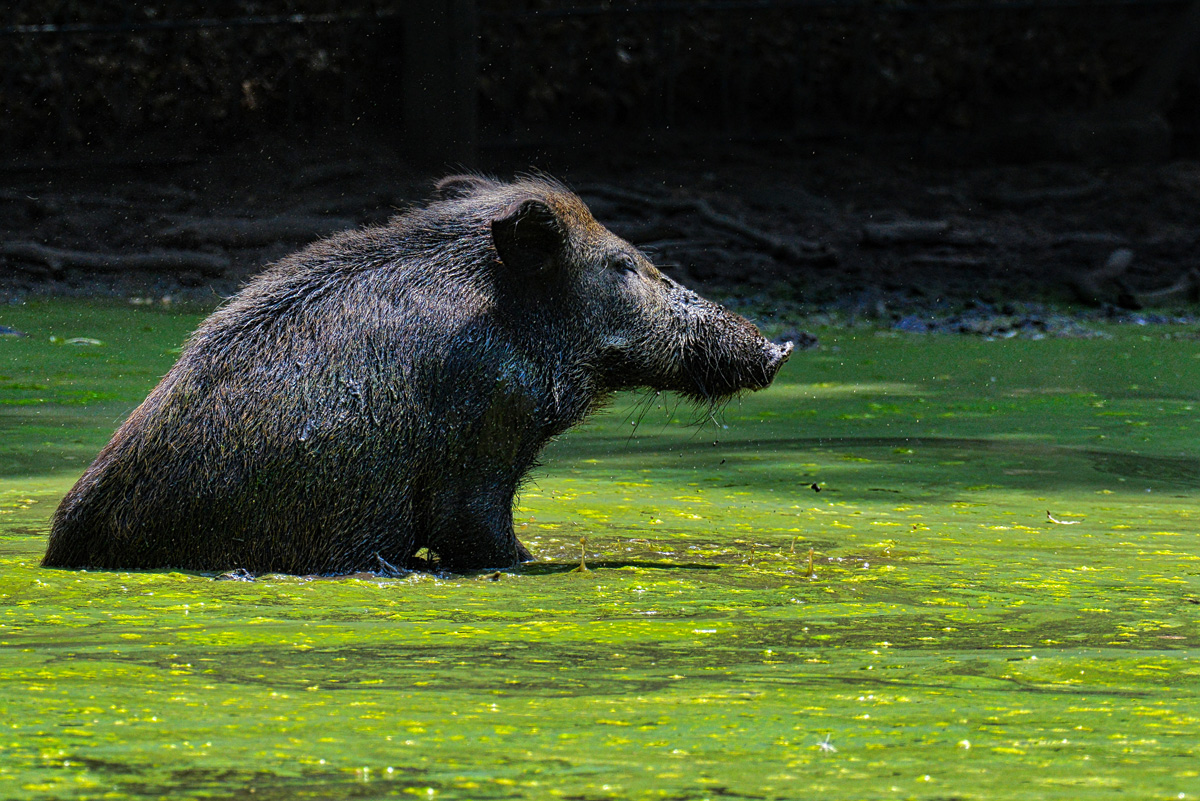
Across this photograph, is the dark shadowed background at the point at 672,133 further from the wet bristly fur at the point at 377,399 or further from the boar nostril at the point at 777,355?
the wet bristly fur at the point at 377,399

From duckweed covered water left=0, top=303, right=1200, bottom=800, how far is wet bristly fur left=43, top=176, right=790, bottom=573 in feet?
0.69

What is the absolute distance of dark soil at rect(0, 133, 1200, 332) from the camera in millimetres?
15961

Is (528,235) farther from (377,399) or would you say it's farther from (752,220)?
(752,220)

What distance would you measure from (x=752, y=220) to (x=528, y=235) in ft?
38.3

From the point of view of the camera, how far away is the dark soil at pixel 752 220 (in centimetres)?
1596

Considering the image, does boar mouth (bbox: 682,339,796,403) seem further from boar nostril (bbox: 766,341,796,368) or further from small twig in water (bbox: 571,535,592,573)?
small twig in water (bbox: 571,535,592,573)

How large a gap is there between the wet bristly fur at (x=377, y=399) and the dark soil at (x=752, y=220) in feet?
30.7

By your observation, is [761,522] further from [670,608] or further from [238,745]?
[238,745]

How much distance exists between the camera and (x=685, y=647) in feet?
15.5

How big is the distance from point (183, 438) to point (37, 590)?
62cm

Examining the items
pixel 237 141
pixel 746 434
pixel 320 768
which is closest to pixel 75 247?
pixel 237 141

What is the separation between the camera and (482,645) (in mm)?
4699

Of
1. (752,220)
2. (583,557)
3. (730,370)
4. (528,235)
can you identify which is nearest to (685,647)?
(583,557)

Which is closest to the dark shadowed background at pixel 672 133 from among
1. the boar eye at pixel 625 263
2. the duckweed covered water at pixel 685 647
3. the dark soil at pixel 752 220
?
the dark soil at pixel 752 220
